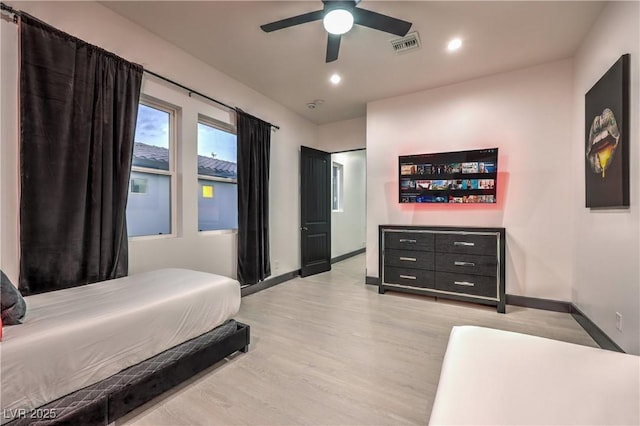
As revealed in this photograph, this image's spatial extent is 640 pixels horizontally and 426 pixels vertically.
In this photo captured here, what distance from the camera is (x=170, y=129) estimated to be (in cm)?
304

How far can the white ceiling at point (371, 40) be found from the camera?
234 cm

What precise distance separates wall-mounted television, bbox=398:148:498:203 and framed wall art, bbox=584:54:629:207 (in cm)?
97

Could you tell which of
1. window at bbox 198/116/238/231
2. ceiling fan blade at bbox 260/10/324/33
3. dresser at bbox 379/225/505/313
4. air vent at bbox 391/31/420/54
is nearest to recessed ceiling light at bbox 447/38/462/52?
air vent at bbox 391/31/420/54

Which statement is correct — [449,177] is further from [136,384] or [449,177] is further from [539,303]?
[136,384]

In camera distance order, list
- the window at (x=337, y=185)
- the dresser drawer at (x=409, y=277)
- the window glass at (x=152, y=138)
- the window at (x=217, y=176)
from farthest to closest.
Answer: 1. the window at (x=337, y=185)
2. the dresser drawer at (x=409, y=277)
3. the window at (x=217, y=176)
4. the window glass at (x=152, y=138)

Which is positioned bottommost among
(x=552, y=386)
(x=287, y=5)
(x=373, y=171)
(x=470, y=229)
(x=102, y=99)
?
(x=552, y=386)

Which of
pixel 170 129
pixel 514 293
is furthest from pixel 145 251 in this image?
pixel 514 293

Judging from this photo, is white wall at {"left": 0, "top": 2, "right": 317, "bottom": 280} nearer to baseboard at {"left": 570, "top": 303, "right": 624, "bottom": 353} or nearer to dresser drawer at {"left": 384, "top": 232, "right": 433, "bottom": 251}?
dresser drawer at {"left": 384, "top": 232, "right": 433, "bottom": 251}

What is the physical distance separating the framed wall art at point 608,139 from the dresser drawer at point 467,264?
112 cm

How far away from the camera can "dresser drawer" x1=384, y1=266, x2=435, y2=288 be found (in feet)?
11.9

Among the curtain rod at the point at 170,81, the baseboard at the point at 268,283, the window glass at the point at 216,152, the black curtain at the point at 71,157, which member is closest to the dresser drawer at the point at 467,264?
the baseboard at the point at 268,283

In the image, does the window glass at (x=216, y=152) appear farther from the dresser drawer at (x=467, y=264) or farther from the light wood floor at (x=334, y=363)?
the dresser drawer at (x=467, y=264)

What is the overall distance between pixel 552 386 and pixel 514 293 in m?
3.00

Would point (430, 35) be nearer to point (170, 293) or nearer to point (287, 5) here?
point (287, 5)
